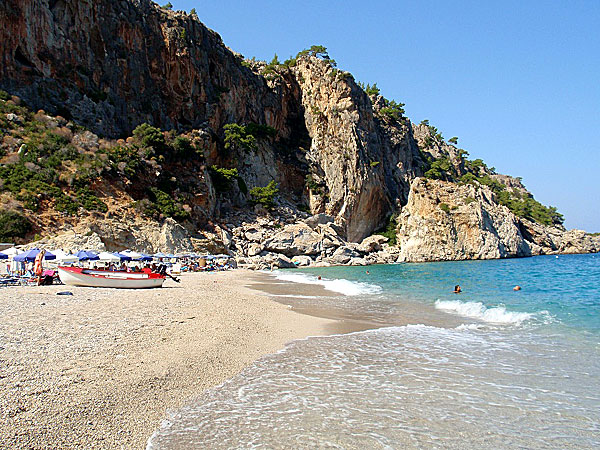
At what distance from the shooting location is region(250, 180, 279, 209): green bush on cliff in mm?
53625

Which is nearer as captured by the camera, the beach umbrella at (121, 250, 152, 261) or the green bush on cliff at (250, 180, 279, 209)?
the beach umbrella at (121, 250, 152, 261)

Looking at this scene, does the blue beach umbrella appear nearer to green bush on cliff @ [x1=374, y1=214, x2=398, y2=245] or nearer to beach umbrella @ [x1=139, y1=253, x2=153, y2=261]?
beach umbrella @ [x1=139, y1=253, x2=153, y2=261]

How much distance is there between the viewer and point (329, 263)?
47.8 metres

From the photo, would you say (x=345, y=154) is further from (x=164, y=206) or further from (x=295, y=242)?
(x=164, y=206)

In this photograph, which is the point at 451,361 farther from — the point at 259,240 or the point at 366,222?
the point at 366,222

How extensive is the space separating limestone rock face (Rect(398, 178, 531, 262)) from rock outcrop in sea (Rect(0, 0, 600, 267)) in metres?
0.19

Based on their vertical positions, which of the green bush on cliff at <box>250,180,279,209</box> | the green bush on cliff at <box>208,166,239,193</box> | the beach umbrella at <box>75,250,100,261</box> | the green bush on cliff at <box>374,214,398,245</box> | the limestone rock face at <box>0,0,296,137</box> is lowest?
the beach umbrella at <box>75,250,100,261</box>

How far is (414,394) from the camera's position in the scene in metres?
5.80

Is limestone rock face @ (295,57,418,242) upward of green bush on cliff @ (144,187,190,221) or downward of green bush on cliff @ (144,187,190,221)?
upward


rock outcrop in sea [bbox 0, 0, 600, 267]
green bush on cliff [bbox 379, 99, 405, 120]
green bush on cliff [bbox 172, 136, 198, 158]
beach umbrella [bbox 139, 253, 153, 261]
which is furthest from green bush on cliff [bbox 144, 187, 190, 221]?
green bush on cliff [bbox 379, 99, 405, 120]

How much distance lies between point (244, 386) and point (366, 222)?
2271 inches

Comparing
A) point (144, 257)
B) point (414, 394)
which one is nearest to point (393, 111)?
point (144, 257)

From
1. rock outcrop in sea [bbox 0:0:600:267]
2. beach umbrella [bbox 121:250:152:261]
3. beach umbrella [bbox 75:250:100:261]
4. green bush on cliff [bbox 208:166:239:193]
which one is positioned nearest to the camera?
beach umbrella [bbox 75:250:100:261]

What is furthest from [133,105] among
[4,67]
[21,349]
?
[21,349]
